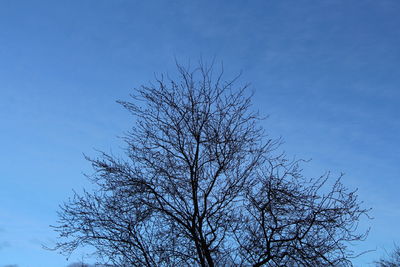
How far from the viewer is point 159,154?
8883mm

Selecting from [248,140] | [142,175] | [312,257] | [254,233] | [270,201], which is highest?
[248,140]

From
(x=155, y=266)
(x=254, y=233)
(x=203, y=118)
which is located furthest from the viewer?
(x=203, y=118)

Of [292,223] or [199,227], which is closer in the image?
[292,223]

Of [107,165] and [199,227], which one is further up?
[107,165]

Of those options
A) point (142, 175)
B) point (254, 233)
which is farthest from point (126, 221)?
point (254, 233)

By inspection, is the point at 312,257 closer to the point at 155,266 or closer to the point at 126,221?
the point at 155,266

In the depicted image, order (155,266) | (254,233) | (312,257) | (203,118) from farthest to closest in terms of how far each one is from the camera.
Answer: (203,118), (155,266), (254,233), (312,257)

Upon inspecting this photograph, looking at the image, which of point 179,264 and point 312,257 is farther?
point 179,264

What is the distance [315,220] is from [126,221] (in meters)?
3.84

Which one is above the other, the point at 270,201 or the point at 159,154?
the point at 159,154

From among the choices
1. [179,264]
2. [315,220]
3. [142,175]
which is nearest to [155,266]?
[179,264]

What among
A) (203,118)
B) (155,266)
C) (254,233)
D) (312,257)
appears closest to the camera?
(312,257)

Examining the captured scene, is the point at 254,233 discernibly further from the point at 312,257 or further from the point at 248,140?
the point at 248,140

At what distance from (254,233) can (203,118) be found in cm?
277
